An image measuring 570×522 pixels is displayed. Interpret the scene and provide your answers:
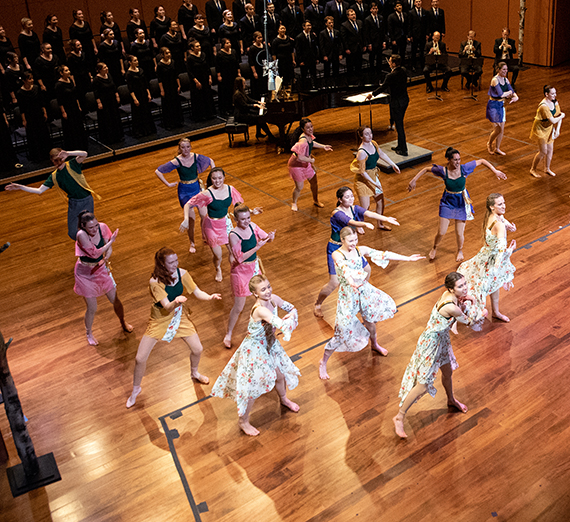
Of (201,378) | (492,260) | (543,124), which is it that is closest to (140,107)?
(543,124)

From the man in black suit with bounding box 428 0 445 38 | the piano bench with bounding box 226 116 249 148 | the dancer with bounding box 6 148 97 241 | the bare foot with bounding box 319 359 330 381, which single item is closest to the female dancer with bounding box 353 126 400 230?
the bare foot with bounding box 319 359 330 381

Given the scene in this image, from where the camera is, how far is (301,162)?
305 inches

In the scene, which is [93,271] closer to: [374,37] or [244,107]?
[244,107]

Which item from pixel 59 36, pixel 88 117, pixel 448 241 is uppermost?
pixel 59 36

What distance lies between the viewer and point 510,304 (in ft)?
19.7

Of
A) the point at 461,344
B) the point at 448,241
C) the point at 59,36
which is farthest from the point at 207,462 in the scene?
the point at 59,36

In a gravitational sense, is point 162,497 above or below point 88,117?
below

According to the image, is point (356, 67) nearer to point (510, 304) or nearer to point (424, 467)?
point (510, 304)

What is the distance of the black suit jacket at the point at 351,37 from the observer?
42.7 ft

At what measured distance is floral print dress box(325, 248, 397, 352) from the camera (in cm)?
491

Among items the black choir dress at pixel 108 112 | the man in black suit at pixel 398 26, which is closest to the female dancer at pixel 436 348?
the black choir dress at pixel 108 112

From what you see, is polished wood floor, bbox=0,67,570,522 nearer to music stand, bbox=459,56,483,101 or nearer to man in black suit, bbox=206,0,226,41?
music stand, bbox=459,56,483,101

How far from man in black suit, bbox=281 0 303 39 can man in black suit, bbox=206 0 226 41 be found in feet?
4.36

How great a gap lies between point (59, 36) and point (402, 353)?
9.61 m
